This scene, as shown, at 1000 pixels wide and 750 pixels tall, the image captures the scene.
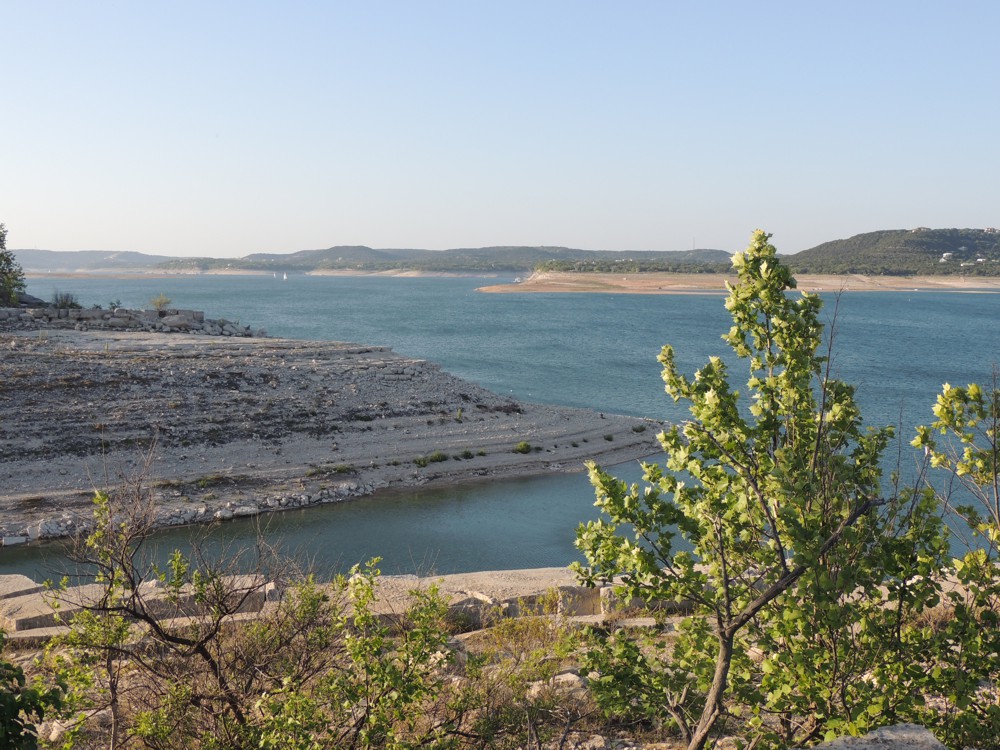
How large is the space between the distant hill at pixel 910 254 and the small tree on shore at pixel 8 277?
11407cm

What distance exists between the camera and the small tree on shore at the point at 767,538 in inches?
170

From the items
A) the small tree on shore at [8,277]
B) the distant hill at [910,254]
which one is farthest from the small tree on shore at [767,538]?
the distant hill at [910,254]

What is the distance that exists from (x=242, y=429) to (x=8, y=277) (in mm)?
27451

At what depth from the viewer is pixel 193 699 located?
5625mm

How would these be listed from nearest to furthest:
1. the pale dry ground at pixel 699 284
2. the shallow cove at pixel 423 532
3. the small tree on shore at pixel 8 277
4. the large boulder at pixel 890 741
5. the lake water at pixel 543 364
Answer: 1. the large boulder at pixel 890 741
2. the shallow cove at pixel 423 532
3. the lake water at pixel 543 364
4. the small tree on shore at pixel 8 277
5. the pale dry ground at pixel 699 284

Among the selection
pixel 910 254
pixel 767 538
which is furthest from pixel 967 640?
pixel 910 254

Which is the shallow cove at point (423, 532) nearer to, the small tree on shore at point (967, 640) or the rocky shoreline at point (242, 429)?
the rocky shoreline at point (242, 429)

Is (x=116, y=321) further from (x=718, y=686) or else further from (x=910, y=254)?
(x=910, y=254)

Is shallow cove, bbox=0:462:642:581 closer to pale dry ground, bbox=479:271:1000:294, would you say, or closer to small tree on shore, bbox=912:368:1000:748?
small tree on shore, bbox=912:368:1000:748

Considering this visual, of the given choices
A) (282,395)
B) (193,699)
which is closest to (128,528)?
(193,699)

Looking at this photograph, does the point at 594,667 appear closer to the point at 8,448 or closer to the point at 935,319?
the point at 8,448

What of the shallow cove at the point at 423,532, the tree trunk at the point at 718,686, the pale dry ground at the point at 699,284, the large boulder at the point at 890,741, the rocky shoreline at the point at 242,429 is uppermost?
the pale dry ground at the point at 699,284

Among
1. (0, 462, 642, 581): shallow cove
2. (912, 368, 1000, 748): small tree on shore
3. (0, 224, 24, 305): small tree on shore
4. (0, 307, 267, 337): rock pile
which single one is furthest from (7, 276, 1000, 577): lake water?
(0, 224, 24, 305): small tree on shore

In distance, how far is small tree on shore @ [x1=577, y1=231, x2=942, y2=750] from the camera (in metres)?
4.31
